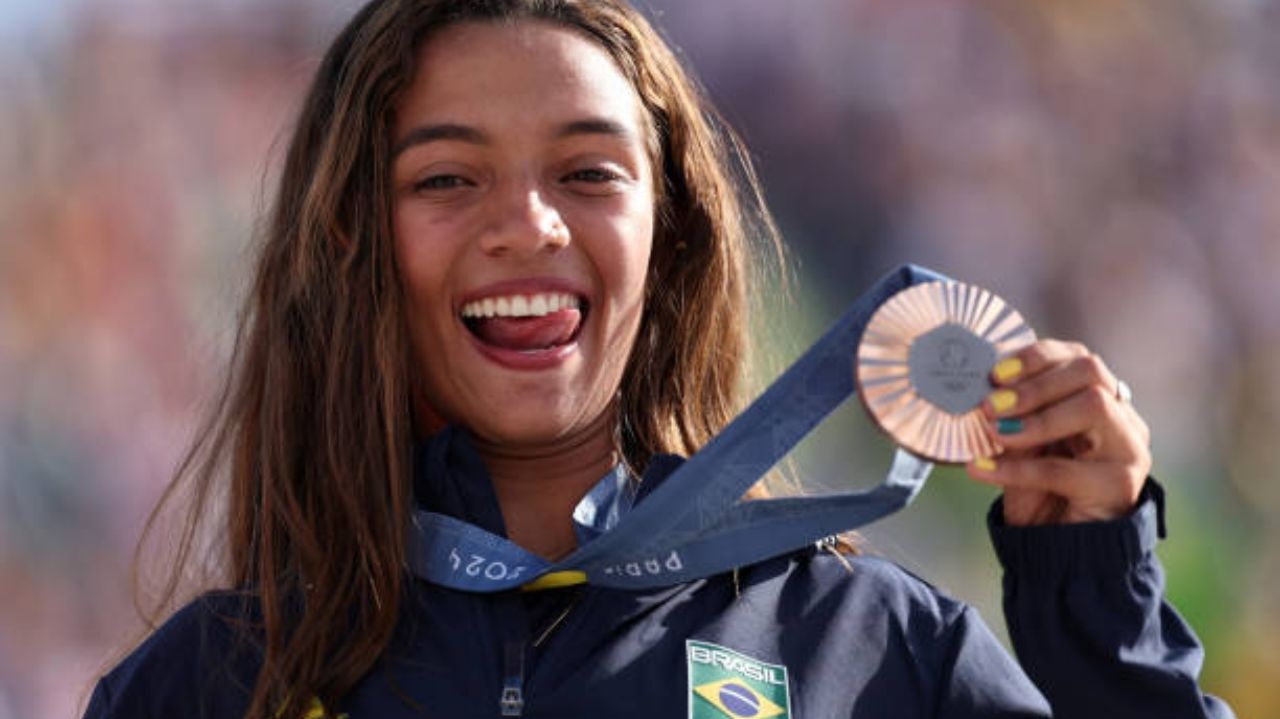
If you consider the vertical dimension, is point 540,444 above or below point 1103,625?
above

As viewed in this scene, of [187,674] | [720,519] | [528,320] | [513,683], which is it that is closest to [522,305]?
[528,320]

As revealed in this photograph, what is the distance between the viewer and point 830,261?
454 centimetres

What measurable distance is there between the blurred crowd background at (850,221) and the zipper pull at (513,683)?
2050 mm

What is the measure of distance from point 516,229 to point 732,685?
2.18 ft

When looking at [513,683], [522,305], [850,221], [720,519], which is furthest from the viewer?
[850,221]

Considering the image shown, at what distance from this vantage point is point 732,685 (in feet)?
7.27

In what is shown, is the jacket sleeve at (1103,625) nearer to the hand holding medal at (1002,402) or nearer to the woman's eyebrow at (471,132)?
the hand holding medal at (1002,402)

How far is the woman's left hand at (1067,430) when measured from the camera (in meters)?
1.99

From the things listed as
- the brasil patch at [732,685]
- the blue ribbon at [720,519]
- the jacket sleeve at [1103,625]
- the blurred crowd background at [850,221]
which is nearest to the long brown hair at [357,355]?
the blue ribbon at [720,519]

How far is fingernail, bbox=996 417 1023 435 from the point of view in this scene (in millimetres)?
1989

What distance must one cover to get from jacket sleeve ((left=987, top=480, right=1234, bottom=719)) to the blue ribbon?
0.30m

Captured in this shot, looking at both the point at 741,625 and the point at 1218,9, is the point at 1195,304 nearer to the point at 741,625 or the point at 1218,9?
the point at 1218,9

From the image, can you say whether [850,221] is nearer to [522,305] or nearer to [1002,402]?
[522,305]

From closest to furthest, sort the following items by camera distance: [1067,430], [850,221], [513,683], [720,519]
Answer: [1067,430], [513,683], [720,519], [850,221]
